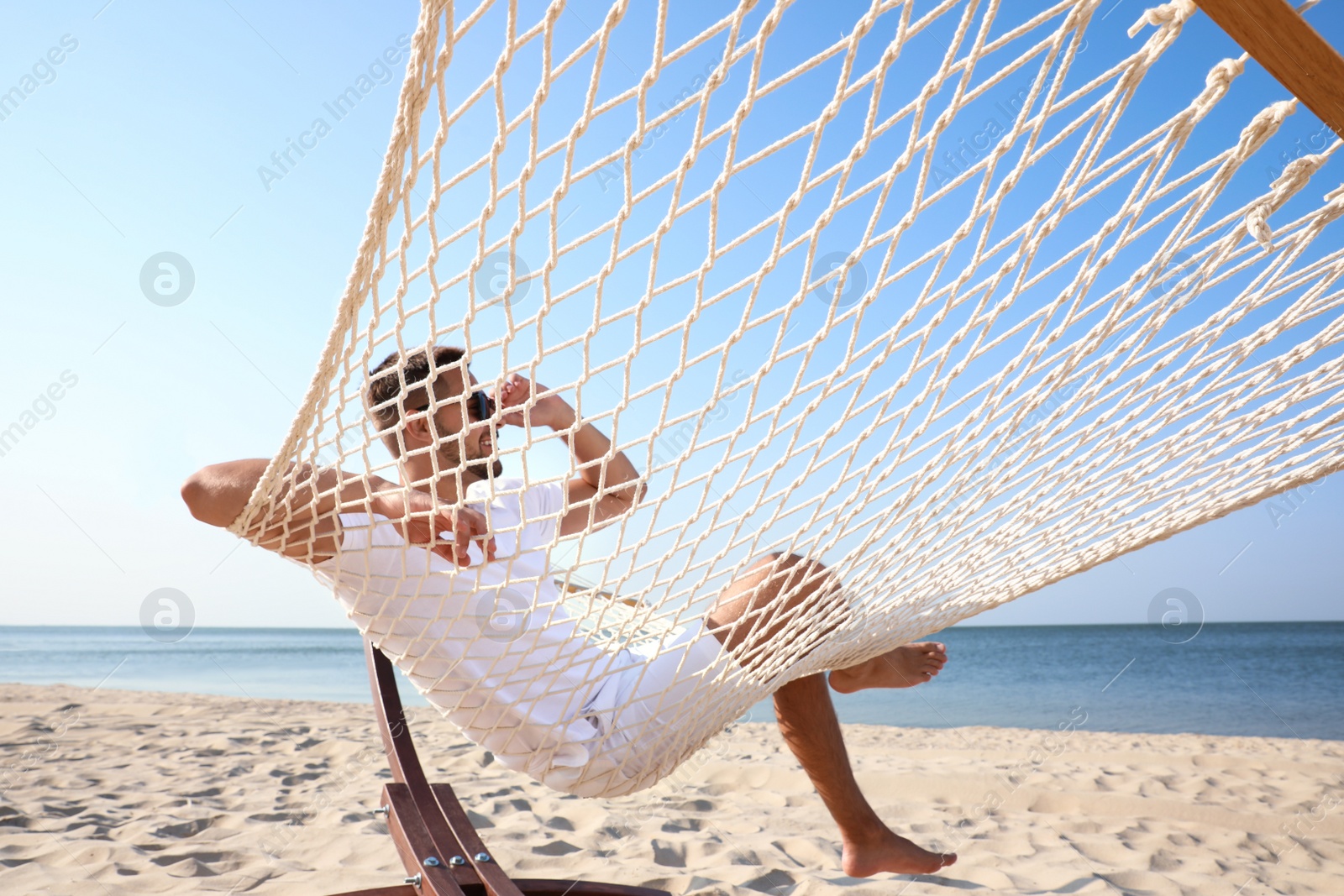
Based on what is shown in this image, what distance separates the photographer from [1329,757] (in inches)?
167

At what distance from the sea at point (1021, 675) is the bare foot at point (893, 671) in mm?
5288

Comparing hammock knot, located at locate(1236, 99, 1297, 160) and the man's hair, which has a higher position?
the man's hair

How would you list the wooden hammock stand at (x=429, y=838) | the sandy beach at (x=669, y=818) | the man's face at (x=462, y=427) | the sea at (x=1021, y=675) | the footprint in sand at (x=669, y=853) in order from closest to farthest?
1. the man's face at (x=462, y=427)
2. the wooden hammock stand at (x=429, y=838)
3. the sandy beach at (x=669, y=818)
4. the footprint in sand at (x=669, y=853)
5. the sea at (x=1021, y=675)

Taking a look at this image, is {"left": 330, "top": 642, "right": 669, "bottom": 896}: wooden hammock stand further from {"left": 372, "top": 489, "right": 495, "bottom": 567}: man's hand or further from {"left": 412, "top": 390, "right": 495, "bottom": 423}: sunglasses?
{"left": 412, "top": 390, "right": 495, "bottom": 423}: sunglasses

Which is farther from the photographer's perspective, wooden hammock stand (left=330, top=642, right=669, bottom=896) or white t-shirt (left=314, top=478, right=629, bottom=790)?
wooden hammock stand (left=330, top=642, right=669, bottom=896)

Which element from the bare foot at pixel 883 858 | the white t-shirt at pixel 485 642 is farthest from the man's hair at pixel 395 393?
the bare foot at pixel 883 858

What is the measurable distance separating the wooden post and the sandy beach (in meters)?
1.73

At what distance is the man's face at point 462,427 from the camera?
834mm

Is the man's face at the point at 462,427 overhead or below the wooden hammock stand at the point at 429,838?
overhead

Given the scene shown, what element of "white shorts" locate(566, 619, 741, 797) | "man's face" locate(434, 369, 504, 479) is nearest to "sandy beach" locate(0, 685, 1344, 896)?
"white shorts" locate(566, 619, 741, 797)

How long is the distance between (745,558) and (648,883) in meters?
1.12

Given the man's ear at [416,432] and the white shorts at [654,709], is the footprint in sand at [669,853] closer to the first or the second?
the white shorts at [654,709]

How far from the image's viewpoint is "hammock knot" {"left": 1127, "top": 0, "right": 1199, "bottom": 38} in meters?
0.55

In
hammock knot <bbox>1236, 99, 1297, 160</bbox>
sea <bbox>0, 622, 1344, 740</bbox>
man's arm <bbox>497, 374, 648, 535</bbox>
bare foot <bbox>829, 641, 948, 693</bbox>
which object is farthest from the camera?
sea <bbox>0, 622, 1344, 740</bbox>
